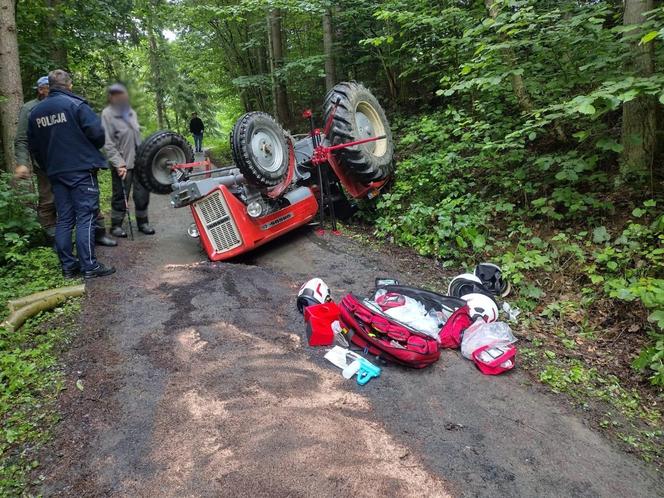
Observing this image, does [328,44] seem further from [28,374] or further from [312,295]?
[28,374]

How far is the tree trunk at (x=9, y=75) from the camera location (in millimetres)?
4816

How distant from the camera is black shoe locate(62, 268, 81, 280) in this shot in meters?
4.26

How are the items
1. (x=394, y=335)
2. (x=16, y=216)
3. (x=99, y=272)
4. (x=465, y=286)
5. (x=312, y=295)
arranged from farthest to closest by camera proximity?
1. (x=16, y=216)
2. (x=99, y=272)
3. (x=465, y=286)
4. (x=312, y=295)
5. (x=394, y=335)

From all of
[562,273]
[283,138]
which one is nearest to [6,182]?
[283,138]

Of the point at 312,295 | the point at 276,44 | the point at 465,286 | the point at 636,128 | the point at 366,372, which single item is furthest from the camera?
the point at 276,44

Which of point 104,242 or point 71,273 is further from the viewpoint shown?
point 104,242

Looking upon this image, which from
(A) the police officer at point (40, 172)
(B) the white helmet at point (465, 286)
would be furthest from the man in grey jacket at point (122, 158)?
(B) the white helmet at point (465, 286)

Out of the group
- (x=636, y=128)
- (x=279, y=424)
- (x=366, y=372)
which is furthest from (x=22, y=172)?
(x=636, y=128)

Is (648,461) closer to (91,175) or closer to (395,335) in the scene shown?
(395,335)

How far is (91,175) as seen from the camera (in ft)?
14.7

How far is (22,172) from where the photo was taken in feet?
14.9

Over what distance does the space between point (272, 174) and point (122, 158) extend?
6.43 ft

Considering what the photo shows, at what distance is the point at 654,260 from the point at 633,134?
149 centimetres

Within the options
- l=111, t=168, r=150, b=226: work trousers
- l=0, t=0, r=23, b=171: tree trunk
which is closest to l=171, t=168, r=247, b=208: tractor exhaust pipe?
l=111, t=168, r=150, b=226: work trousers
